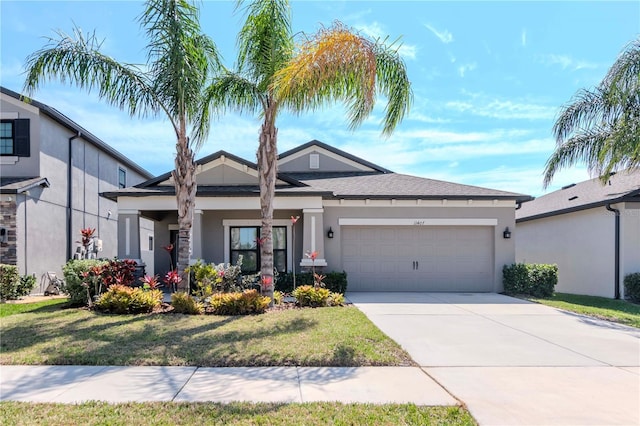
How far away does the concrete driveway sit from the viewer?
3924mm

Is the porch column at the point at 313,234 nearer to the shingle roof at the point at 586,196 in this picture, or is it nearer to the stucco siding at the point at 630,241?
the shingle roof at the point at 586,196

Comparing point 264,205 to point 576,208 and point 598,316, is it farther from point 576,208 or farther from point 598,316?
point 576,208

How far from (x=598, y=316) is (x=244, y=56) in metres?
10.8

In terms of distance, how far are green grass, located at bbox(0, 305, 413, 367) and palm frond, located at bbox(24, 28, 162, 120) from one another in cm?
499

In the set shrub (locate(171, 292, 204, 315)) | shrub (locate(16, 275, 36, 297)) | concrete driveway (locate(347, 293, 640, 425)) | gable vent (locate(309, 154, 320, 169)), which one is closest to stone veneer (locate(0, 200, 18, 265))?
shrub (locate(16, 275, 36, 297))

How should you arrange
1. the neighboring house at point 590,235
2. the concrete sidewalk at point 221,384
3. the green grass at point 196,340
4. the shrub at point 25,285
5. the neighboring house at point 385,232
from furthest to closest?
the neighboring house at point 385,232
the neighboring house at point 590,235
the shrub at point 25,285
the green grass at point 196,340
the concrete sidewalk at point 221,384

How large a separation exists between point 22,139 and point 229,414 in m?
15.2

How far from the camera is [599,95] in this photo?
41.1 ft

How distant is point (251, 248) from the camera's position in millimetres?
13734

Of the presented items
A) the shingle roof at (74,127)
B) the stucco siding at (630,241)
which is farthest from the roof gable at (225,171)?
the stucco siding at (630,241)

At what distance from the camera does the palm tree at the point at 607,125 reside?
10.4 meters

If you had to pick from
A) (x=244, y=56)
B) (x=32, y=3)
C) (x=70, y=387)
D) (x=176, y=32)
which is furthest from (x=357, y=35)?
(x=32, y=3)

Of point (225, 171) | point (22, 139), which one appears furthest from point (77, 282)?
point (22, 139)

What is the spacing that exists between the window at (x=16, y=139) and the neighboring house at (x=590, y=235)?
2100 cm
